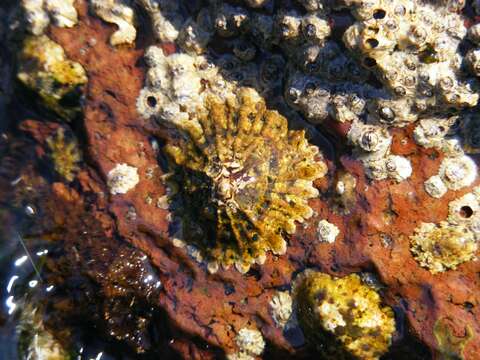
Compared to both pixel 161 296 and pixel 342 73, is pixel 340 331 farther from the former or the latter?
pixel 342 73

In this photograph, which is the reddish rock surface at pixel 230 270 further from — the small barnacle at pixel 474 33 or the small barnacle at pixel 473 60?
the small barnacle at pixel 474 33

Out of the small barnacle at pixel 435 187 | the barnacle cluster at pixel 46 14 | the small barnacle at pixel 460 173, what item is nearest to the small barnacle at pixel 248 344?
the small barnacle at pixel 435 187

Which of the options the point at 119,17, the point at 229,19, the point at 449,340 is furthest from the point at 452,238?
the point at 119,17

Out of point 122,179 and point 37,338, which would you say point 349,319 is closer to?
point 122,179

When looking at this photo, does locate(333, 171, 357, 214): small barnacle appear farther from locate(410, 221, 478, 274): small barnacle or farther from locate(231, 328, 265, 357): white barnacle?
locate(231, 328, 265, 357): white barnacle

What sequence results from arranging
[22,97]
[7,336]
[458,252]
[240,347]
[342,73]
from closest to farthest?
[458,252]
[342,73]
[240,347]
[7,336]
[22,97]

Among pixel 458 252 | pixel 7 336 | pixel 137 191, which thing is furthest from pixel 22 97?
pixel 458 252
